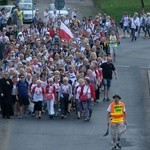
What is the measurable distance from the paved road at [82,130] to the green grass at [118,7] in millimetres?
25299

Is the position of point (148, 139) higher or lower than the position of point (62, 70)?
lower

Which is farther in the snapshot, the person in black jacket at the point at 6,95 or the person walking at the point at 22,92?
the person walking at the point at 22,92

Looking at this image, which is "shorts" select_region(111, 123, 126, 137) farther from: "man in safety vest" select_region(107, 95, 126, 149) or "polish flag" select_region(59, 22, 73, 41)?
"polish flag" select_region(59, 22, 73, 41)

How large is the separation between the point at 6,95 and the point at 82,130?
11.0 feet

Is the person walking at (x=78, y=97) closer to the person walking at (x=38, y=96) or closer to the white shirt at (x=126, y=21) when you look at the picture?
the person walking at (x=38, y=96)

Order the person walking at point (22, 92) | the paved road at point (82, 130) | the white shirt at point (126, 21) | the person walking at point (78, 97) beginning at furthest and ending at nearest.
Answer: the white shirt at point (126, 21)
the person walking at point (22, 92)
the person walking at point (78, 97)
the paved road at point (82, 130)

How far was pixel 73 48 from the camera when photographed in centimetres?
3647

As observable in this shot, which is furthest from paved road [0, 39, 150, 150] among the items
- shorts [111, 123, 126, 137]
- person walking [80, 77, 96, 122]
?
shorts [111, 123, 126, 137]

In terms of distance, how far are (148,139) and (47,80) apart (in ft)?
16.7

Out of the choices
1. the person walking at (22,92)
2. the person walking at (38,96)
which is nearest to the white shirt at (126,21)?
the person walking at (22,92)

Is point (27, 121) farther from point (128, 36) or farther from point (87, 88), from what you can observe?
point (128, 36)

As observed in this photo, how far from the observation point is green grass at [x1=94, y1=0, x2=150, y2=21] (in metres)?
60.9

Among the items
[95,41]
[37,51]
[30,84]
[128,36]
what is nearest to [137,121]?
[30,84]

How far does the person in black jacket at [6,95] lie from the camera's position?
30125mm
